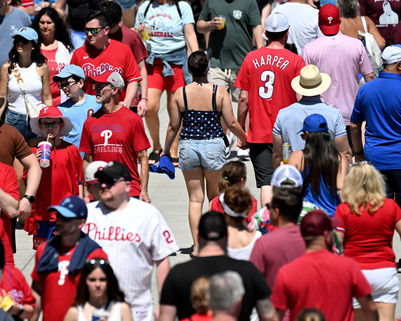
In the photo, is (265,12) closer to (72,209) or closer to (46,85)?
(46,85)

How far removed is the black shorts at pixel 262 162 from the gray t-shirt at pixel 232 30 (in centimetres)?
312

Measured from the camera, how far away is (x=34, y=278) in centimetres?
738

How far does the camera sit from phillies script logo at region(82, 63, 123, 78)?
1145 centimetres

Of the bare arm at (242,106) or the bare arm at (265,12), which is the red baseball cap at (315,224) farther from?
the bare arm at (265,12)

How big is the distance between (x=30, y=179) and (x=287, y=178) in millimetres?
2343

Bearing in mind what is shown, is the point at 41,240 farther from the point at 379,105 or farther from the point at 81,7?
the point at 81,7

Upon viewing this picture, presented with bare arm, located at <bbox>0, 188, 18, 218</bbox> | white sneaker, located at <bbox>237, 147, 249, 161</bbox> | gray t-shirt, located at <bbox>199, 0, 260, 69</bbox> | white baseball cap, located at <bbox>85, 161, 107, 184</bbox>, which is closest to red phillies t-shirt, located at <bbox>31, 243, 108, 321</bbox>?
→ white baseball cap, located at <bbox>85, 161, 107, 184</bbox>

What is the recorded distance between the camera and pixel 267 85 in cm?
1120

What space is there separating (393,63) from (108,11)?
10.7 feet

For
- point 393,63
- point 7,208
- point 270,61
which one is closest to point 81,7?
point 270,61

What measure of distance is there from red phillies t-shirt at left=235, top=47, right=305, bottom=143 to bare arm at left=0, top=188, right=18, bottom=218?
3344mm

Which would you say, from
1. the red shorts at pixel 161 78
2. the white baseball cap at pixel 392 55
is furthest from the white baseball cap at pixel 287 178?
the red shorts at pixel 161 78

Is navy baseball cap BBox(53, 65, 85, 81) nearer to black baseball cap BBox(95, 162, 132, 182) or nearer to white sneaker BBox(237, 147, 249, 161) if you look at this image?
black baseball cap BBox(95, 162, 132, 182)

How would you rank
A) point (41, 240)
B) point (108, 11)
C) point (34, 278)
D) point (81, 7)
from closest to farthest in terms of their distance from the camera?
point (34, 278) < point (41, 240) < point (108, 11) < point (81, 7)
